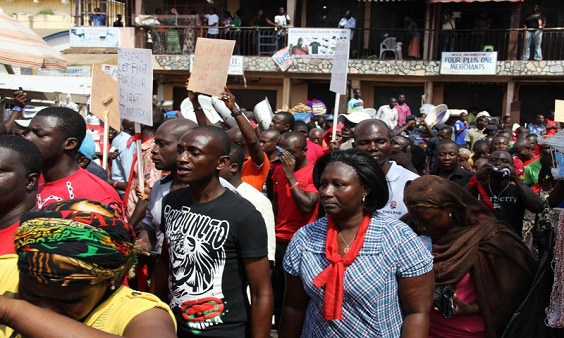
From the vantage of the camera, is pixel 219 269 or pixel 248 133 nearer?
pixel 219 269

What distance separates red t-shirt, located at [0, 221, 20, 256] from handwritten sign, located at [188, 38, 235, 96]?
2.62 metres

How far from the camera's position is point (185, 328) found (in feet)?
9.36

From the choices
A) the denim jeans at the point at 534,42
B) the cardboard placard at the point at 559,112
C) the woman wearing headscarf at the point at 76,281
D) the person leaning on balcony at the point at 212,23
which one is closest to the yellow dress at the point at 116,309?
the woman wearing headscarf at the point at 76,281

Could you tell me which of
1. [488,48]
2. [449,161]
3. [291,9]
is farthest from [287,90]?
[449,161]

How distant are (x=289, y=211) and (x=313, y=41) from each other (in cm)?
1613

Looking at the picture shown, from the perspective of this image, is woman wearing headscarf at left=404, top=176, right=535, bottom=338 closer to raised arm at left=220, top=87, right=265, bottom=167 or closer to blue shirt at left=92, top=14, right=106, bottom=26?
raised arm at left=220, top=87, right=265, bottom=167

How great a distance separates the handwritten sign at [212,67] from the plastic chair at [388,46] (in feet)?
55.3

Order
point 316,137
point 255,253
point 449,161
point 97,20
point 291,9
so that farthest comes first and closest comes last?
point 97,20, point 291,9, point 316,137, point 449,161, point 255,253

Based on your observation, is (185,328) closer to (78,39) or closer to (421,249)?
(421,249)

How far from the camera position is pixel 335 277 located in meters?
2.55

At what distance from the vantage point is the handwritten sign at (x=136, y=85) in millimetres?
4551

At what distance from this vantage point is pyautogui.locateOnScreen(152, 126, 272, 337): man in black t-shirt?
2.79m

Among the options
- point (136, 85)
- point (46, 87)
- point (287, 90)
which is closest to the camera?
point (136, 85)

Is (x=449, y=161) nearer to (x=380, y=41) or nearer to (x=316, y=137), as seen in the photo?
(x=316, y=137)
